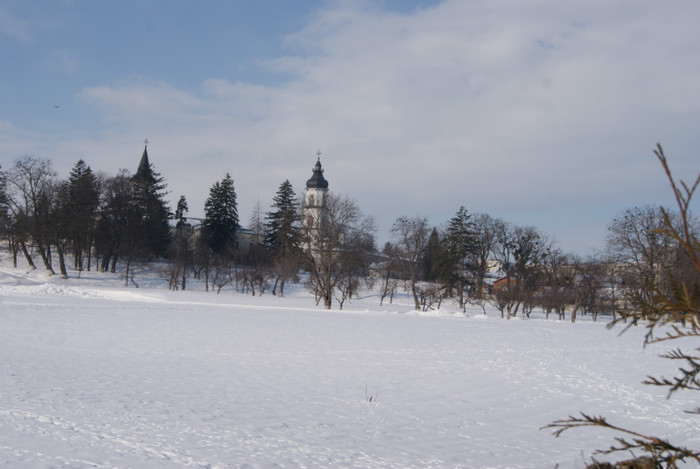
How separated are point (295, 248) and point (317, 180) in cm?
4849

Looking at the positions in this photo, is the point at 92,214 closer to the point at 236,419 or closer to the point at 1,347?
the point at 1,347

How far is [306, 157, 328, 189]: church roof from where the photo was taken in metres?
95.2

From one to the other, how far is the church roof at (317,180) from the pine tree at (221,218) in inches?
965

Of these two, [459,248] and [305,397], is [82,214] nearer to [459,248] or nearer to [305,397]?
[459,248]

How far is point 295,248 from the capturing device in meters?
48.0

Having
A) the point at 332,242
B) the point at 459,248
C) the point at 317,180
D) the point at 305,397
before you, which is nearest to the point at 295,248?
the point at 332,242

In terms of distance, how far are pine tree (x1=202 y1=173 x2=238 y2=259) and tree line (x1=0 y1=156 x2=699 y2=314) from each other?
0.45 feet

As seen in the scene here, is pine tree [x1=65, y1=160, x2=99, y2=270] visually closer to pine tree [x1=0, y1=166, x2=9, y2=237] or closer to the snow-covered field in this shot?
pine tree [x1=0, y1=166, x2=9, y2=237]

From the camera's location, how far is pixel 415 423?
1089cm

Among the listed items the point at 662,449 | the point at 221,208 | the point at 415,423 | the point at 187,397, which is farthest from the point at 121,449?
the point at 221,208

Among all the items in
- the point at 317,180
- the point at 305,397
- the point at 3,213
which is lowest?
the point at 305,397

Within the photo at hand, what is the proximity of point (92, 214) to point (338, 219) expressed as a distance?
97.4ft

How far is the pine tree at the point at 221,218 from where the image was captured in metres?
69.2

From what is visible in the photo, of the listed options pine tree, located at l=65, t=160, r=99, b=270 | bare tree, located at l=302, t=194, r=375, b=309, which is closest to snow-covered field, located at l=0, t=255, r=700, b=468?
bare tree, located at l=302, t=194, r=375, b=309
